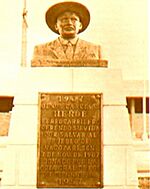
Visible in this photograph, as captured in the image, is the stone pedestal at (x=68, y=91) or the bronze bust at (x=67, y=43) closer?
the stone pedestal at (x=68, y=91)

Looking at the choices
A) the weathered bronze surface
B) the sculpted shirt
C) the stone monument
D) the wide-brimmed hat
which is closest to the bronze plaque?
the stone monument

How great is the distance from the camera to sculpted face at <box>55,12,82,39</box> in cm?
543

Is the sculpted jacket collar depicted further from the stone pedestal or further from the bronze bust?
the stone pedestal

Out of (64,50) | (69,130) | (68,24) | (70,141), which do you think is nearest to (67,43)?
(64,50)

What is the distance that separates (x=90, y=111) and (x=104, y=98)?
7.3 inches

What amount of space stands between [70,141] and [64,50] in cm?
94

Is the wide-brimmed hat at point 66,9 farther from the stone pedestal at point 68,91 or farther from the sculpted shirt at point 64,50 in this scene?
the stone pedestal at point 68,91

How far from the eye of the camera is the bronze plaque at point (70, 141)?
16.9ft

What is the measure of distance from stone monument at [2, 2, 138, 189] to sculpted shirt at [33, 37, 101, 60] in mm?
81

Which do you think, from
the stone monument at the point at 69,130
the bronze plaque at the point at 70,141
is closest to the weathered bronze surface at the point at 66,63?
the stone monument at the point at 69,130

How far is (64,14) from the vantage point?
5.48 meters

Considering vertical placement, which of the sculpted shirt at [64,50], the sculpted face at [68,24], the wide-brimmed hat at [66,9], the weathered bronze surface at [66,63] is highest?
the wide-brimmed hat at [66,9]

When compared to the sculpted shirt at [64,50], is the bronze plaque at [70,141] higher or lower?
lower

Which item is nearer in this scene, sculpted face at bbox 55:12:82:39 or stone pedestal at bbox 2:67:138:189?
stone pedestal at bbox 2:67:138:189
